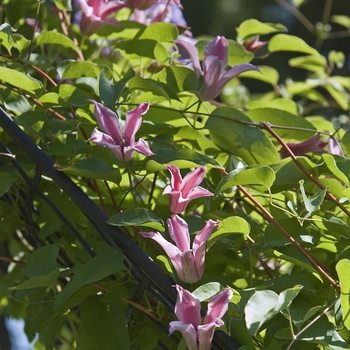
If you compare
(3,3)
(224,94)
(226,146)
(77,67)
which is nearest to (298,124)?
(226,146)

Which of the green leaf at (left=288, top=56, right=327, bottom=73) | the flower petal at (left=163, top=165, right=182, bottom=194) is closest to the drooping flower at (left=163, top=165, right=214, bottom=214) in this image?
the flower petal at (left=163, top=165, right=182, bottom=194)

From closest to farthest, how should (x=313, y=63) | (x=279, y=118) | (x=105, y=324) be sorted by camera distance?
(x=105, y=324)
(x=279, y=118)
(x=313, y=63)

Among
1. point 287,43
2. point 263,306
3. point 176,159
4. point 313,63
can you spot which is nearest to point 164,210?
point 176,159

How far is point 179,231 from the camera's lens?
41 cm

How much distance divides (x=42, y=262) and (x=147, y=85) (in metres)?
0.16

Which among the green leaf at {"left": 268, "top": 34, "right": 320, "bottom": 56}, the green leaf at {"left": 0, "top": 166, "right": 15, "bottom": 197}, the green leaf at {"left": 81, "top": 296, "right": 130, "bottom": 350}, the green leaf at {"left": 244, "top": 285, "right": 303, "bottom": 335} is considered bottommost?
the green leaf at {"left": 81, "top": 296, "right": 130, "bottom": 350}

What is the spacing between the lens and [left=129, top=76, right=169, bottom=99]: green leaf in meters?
0.50

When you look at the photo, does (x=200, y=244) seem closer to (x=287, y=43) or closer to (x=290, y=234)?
(x=290, y=234)

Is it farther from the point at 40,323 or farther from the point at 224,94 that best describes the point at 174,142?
the point at 224,94

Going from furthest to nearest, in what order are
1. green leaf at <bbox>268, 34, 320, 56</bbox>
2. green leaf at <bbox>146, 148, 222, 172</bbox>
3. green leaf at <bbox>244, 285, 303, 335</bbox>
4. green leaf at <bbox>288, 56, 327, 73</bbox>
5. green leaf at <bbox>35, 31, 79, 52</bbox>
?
green leaf at <bbox>288, 56, 327, 73</bbox>
green leaf at <bbox>268, 34, 320, 56</bbox>
green leaf at <bbox>35, 31, 79, 52</bbox>
green leaf at <bbox>146, 148, 222, 172</bbox>
green leaf at <bbox>244, 285, 303, 335</bbox>

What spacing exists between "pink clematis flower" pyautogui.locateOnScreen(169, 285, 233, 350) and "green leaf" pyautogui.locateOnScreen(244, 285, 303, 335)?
0.02m

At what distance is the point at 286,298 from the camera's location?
372 mm

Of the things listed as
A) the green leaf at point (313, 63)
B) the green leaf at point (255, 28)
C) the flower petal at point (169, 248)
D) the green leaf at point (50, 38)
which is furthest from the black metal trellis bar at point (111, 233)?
the green leaf at point (313, 63)

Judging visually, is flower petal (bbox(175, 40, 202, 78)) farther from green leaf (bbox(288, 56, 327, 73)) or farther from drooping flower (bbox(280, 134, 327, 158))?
green leaf (bbox(288, 56, 327, 73))
